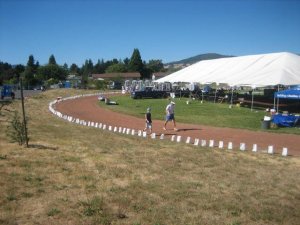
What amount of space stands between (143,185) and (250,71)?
103 feet

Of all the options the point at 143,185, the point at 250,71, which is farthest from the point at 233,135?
the point at 250,71

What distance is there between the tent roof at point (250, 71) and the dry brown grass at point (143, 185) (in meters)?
20.7

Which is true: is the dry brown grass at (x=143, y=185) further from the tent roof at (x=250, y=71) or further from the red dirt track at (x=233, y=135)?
the tent roof at (x=250, y=71)

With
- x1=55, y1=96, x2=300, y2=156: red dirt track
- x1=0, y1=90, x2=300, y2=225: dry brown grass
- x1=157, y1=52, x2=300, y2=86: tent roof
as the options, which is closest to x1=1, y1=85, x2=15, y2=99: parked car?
x1=157, y1=52, x2=300, y2=86: tent roof

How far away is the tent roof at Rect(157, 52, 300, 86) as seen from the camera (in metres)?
33.4

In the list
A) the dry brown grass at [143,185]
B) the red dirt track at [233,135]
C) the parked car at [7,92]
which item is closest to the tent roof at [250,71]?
the red dirt track at [233,135]

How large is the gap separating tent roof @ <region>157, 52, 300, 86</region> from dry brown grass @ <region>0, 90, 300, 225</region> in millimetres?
20716

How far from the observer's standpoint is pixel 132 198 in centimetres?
888

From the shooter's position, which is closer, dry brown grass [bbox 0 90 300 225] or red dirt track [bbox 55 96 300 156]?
dry brown grass [bbox 0 90 300 225]

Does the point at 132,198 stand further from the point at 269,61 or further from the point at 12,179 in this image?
the point at 269,61

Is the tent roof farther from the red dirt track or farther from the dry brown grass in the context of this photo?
the dry brown grass

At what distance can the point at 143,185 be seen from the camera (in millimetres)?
10047

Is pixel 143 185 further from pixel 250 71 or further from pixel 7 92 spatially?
pixel 7 92

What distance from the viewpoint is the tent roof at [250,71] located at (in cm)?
3343
